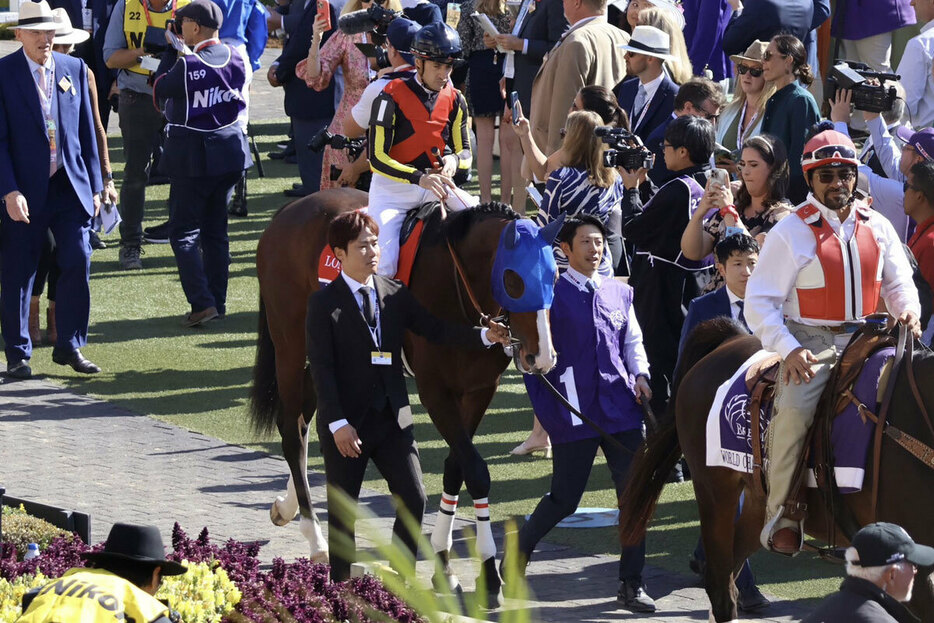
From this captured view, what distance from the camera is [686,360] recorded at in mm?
7555

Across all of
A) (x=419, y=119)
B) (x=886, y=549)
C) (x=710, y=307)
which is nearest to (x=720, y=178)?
(x=710, y=307)

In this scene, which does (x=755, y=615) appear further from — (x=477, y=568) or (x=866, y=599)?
A: (x=866, y=599)

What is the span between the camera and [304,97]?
564 inches

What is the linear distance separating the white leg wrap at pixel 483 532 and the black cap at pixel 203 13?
6.35 metres

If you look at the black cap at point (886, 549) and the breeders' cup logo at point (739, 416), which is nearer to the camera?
the black cap at point (886, 549)

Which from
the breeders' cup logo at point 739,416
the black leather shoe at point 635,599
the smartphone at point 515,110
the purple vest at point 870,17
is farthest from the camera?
the purple vest at point 870,17

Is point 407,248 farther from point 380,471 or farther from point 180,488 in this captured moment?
point 180,488

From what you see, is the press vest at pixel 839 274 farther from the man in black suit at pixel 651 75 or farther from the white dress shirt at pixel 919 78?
the white dress shirt at pixel 919 78

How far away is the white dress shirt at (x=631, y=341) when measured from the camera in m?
7.82

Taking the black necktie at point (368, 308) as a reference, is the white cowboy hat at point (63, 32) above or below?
above

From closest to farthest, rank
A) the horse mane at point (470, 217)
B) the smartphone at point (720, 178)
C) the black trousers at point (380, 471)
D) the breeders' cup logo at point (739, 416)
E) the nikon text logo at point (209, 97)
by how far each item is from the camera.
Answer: the breeders' cup logo at point (739, 416)
the black trousers at point (380, 471)
the horse mane at point (470, 217)
the smartphone at point (720, 178)
the nikon text logo at point (209, 97)

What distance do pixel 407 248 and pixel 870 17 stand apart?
5.92m

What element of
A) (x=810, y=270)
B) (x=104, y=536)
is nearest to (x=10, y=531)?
(x=104, y=536)

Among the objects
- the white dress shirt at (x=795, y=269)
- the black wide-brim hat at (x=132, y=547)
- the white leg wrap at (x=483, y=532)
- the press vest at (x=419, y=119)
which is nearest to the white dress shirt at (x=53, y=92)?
the press vest at (x=419, y=119)
